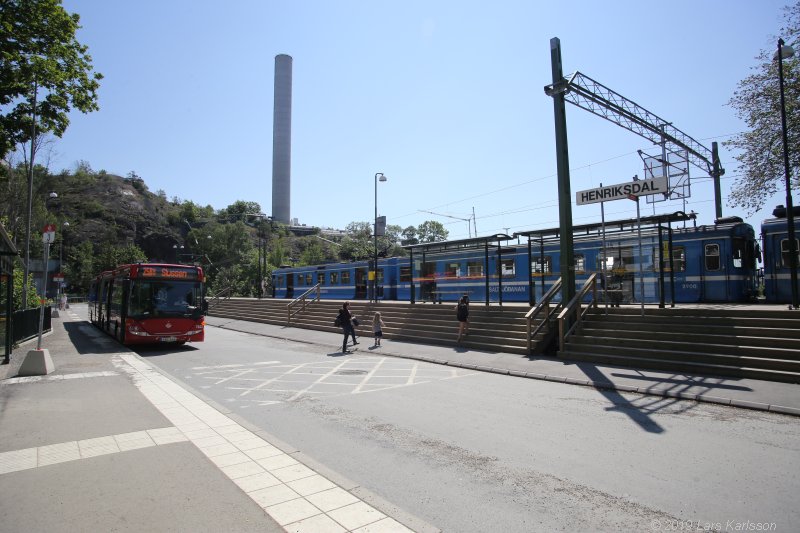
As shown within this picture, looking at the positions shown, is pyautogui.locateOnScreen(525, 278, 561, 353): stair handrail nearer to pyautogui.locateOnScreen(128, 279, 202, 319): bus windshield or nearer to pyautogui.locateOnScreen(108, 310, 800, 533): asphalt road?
pyautogui.locateOnScreen(108, 310, 800, 533): asphalt road

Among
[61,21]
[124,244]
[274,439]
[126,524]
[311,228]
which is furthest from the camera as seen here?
[311,228]

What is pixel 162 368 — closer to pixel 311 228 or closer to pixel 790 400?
pixel 790 400

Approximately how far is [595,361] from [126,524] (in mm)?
10873

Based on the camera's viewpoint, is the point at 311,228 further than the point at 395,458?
Yes

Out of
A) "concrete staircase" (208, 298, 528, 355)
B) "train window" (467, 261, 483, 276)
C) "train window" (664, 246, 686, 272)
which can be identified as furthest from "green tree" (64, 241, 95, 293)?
"train window" (664, 246, 686, 272)

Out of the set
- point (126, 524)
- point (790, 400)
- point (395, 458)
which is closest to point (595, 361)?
point (790, 400)

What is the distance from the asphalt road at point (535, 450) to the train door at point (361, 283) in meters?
20.3

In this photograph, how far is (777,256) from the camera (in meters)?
15.6

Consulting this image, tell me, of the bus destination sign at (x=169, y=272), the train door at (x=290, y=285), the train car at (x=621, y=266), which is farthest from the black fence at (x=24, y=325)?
the train door at (x=290, y=285)

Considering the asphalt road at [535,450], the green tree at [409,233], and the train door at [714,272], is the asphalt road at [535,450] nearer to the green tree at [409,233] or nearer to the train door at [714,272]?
the train door at [714,272]

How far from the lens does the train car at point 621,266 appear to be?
1573cm

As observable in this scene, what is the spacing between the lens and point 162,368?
12.6 metres

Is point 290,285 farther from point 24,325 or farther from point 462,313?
point 462,313

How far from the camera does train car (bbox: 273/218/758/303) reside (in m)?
15.7
